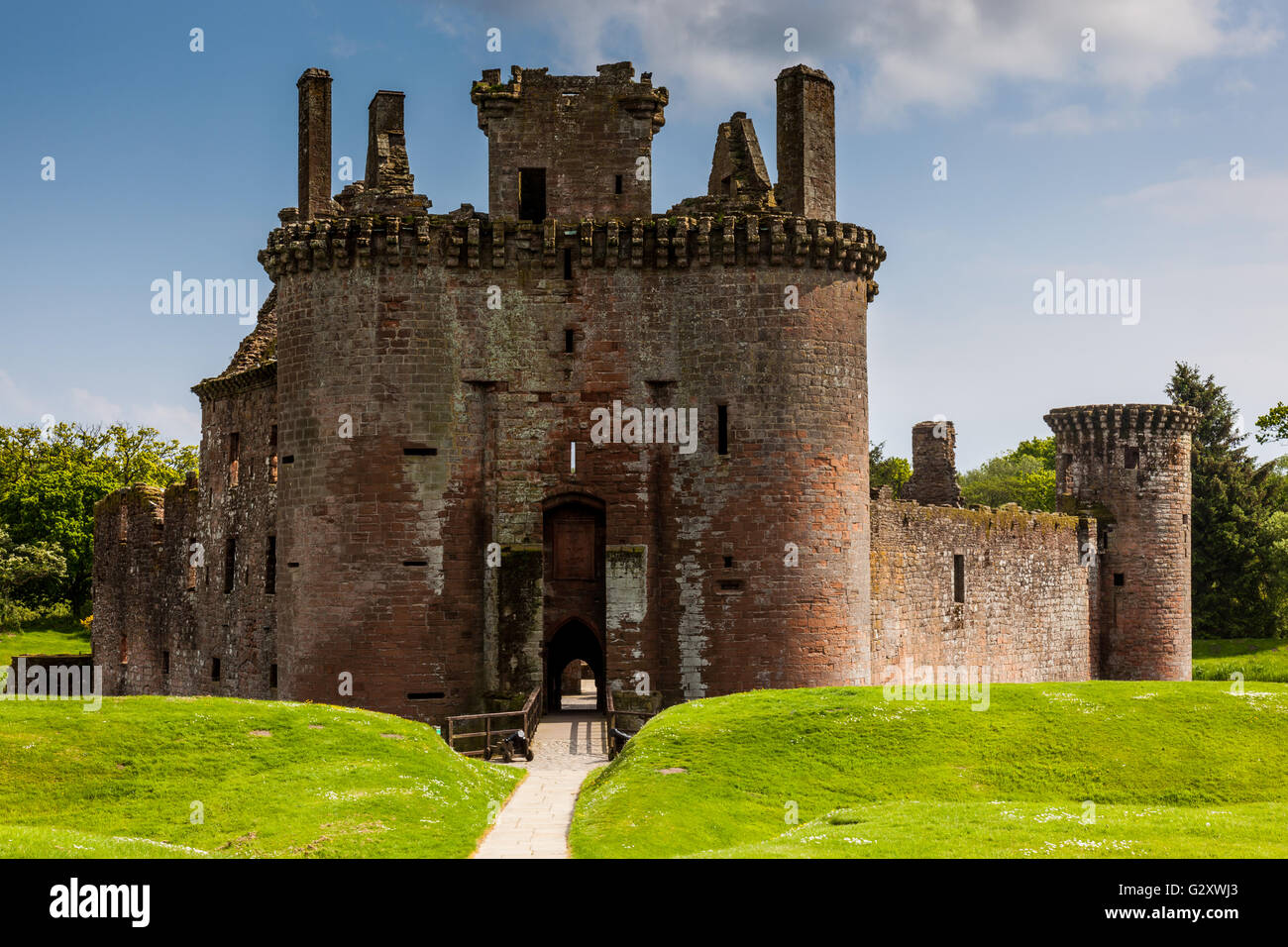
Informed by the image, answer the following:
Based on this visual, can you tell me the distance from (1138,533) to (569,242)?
2907 cm

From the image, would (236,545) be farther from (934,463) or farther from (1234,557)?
(1234,557)

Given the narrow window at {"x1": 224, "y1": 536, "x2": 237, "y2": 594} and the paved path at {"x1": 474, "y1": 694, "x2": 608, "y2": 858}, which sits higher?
the narrow window at {"x1": 224, "y1": 536, "x2": 237, "y2": 594}

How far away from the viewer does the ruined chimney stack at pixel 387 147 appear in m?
34.0

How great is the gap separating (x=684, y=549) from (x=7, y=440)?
65.9 meters

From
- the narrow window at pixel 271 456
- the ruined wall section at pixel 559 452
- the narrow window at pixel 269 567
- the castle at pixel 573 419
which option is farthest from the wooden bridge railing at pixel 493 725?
the narrow window at pixel 271 456

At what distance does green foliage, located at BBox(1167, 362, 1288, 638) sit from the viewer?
232 ft

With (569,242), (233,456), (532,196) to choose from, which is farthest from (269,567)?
(569,242)

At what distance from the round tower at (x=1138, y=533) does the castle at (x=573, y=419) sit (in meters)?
21.5

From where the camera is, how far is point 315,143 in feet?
118

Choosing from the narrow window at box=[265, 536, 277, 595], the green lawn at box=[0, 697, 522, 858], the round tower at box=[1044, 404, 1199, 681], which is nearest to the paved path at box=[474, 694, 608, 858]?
the green lawn at box=[0, 697, 522, 858]

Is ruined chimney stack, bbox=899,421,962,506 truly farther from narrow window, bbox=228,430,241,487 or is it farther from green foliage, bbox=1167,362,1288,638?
green foliage, bbox=1167,362,1288,638

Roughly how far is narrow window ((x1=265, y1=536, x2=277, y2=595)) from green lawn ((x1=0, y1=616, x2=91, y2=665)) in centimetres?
3250

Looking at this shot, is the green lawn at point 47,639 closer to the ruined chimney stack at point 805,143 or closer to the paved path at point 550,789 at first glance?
the paved path at point 550,789
